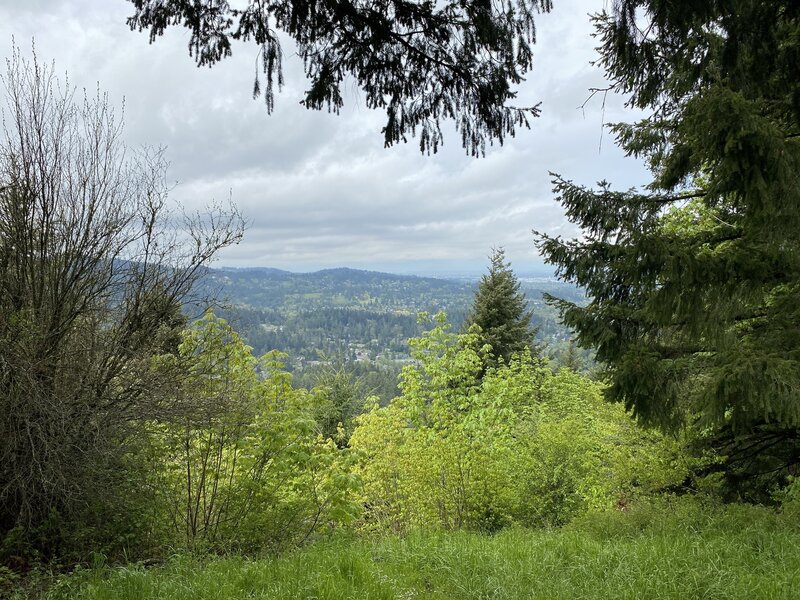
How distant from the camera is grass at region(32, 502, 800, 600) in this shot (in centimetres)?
346

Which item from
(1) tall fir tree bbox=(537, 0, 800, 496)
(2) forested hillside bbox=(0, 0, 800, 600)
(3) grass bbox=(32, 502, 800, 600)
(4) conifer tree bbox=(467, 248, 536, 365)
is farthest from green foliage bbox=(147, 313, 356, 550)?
(4) conifer tree bbox=(467, 248, 536, 365)

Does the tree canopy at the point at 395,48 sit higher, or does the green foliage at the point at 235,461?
the tree canopy at the point at 395,48

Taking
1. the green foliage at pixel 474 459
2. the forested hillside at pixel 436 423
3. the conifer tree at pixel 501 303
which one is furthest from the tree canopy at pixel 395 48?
the conifer tree at pixel 501 303

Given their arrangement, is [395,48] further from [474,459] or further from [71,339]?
[474,459]

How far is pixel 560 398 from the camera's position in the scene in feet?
45.5

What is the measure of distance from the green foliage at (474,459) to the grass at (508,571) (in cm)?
361

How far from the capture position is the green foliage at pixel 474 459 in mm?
8977

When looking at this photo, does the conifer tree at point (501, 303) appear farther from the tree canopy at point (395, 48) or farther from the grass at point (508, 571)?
the tree canopy at point (395, 48)

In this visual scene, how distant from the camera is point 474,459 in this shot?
9383 millimetres

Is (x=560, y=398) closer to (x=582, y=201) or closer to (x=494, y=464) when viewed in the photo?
(x=494, y=464)

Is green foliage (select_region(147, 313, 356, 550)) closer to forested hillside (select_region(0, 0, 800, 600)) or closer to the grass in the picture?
forested hillside (select_region(0, 0, 800, 600))

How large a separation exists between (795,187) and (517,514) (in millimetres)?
8510

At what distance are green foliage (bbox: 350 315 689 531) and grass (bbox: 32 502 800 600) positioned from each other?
142 inches

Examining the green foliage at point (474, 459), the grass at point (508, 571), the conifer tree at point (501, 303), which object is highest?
the conifer tree at point (501, 303)
